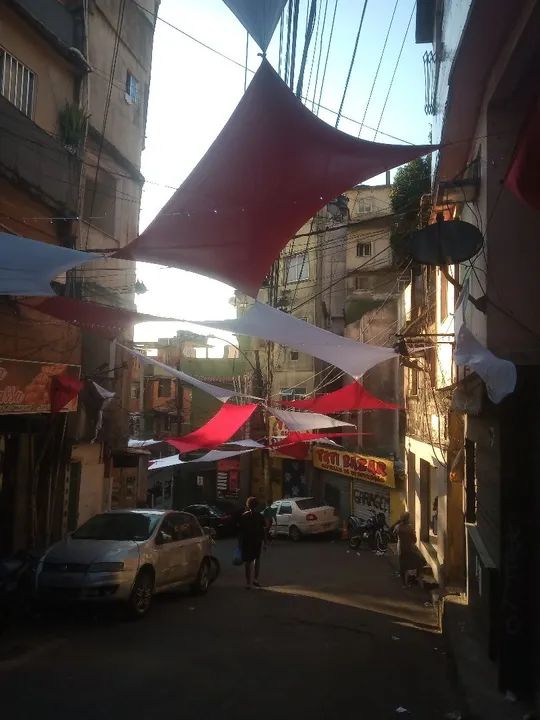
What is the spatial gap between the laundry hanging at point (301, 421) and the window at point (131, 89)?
1038cm

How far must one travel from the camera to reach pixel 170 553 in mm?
10602

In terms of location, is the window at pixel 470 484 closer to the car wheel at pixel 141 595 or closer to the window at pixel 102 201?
the car wheel at pixel 141 595

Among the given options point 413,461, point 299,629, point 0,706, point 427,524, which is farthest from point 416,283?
point 0,706

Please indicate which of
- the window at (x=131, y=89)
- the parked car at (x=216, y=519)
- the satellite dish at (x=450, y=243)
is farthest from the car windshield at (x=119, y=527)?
the parked car at (x=216, y=519)

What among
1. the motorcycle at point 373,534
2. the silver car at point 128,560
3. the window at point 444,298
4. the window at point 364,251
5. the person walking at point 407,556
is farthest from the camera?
the window at point 364,251

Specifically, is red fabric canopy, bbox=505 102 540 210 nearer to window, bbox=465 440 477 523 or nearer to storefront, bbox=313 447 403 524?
window, bbox=465 440 477 523

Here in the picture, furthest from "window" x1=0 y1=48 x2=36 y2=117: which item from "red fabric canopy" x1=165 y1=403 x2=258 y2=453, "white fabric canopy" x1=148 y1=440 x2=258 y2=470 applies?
"white fabric canopy" x1=148 y1=440 x2=258 y2=470

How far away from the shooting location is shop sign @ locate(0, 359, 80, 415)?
10961 millimetres

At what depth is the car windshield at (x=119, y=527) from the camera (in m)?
10.3

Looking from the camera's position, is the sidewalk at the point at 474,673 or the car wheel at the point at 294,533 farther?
the car wheel at the point at 294,533

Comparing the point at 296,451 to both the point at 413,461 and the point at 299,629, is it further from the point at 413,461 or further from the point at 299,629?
the point at 299,629

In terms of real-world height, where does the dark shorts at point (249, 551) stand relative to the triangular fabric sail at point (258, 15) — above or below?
below

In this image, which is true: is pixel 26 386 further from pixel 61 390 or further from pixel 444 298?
pixel 444 298

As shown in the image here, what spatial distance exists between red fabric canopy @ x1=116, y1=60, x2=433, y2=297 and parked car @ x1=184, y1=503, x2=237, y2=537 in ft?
69.8
